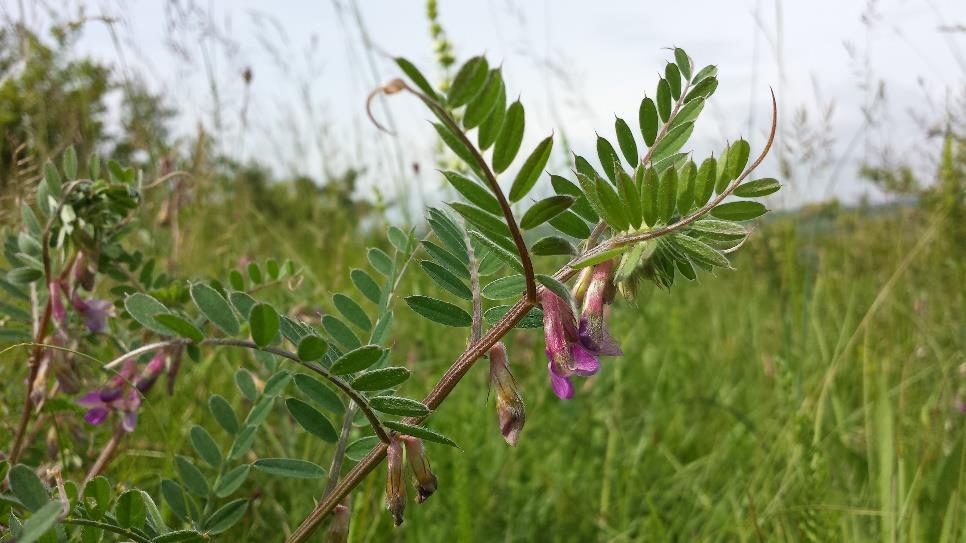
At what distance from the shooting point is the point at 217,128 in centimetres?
259

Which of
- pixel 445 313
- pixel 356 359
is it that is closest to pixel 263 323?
pixel 356 359

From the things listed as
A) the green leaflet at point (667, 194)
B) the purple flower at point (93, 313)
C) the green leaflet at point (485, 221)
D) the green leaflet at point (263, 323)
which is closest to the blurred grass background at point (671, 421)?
the purple flower at point (93, 313)

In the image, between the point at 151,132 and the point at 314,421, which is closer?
the point at 314,421

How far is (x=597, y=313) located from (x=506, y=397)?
3.8 inches

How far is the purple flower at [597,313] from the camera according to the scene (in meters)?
0.57

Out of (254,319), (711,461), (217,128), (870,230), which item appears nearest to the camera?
(254,319)

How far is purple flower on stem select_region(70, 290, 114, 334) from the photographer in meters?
0.97

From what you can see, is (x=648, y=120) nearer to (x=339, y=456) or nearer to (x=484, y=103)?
(x=484, y=103)

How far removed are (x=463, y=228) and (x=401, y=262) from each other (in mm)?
126

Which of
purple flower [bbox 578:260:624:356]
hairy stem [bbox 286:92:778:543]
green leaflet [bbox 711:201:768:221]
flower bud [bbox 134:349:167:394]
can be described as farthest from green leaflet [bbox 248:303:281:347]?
flower bud [bbox 134:349:167:394]

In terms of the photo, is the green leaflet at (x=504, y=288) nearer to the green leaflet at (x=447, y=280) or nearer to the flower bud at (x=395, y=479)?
the green leaflet at (x=447, y=280)

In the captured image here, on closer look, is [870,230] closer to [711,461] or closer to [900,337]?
[900,337]

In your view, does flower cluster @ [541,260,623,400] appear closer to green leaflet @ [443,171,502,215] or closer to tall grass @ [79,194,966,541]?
green leaflet @ [443,171,502,215]

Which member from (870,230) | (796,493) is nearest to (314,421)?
(796,493)
